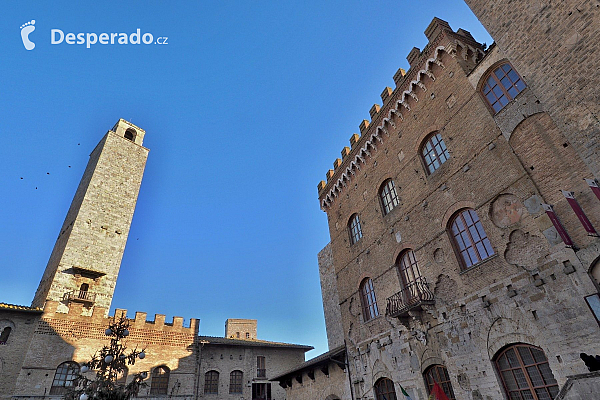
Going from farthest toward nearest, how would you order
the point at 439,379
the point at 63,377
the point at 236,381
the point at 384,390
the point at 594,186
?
the point at 236,381
the point at 63,377
the point at 384,390
the point at 439,379
the point at 594,186

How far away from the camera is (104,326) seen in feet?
62.8

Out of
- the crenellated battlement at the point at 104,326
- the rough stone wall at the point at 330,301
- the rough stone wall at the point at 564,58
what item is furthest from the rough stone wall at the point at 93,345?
the rough stone wall at the point at 564,58

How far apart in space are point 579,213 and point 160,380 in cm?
2157

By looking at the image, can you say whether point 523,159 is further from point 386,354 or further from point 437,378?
point 386,354

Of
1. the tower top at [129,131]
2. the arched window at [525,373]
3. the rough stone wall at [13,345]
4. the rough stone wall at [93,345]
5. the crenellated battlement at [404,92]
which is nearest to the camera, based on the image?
the arched window at [525,373]

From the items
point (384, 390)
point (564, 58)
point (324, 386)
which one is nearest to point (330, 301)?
point (324, 386)

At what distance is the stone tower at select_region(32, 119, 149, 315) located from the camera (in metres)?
19.9

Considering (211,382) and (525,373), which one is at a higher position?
(211,382)

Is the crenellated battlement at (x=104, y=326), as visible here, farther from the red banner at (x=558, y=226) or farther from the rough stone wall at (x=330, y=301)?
the red banner at (x=558, y=226)

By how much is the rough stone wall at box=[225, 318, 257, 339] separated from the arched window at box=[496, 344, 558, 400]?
34.6 meters

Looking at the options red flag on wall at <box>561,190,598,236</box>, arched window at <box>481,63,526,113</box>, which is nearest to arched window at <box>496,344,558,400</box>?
red flag on wall at <box>561,190,598,236</box>

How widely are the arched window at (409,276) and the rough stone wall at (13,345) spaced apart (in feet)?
61.3

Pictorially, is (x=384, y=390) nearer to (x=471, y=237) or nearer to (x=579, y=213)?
(x=471, y=237)

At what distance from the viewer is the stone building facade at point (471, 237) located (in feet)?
23.9
